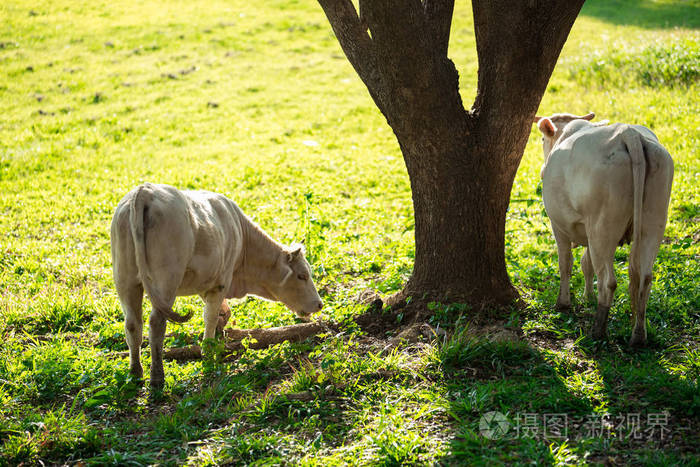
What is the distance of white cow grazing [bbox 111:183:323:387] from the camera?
5188mm

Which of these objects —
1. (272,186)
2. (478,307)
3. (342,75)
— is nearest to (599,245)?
(478,307)

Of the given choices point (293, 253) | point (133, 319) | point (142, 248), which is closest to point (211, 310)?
point (133, 319)

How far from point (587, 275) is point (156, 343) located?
13.4 feet

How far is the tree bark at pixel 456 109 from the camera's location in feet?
18.4

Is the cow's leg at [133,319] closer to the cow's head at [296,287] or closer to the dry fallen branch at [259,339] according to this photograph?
the dry fallen branch at [259,339]

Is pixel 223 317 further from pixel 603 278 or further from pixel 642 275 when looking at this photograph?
pixel 642 275

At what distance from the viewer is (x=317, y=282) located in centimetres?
787

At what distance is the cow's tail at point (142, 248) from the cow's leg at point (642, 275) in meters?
3.56

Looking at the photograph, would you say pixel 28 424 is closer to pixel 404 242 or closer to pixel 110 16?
pixel 404 242

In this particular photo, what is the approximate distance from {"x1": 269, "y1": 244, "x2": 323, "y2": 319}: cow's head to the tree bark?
122 cm

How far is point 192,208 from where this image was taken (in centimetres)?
579

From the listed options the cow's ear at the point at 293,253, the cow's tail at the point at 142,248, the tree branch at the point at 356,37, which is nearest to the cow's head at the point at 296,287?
the cow's ear at the point at 293,253

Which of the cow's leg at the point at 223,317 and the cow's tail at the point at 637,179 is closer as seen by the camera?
the cow's tail at the point at 637,179

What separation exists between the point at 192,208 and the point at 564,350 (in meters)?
3.40
